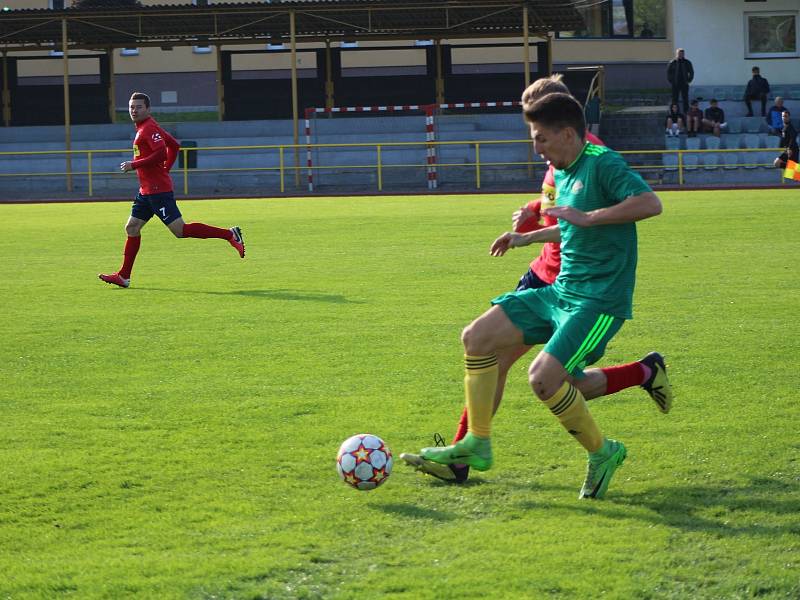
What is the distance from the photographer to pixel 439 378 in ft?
25.6

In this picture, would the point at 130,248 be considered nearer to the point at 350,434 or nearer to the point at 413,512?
the point at 350,434

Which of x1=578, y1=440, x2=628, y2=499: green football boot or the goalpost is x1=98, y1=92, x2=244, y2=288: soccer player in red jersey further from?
the goalpost

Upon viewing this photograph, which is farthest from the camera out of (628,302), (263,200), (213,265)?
(263,200)

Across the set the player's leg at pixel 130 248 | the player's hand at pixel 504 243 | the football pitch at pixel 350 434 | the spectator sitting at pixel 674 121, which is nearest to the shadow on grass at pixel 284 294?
the football pitch at pixel 350 434

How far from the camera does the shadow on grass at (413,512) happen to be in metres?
4.85

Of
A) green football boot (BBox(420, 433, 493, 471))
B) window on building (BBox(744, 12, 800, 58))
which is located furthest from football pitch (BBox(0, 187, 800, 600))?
window on building (BBox(744, 12, 800, 58))

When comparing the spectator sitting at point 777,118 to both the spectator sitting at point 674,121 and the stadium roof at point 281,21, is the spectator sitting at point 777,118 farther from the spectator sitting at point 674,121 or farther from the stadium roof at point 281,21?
the stadium roof at point 281,21

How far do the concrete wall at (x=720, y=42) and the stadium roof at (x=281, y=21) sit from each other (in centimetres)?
566

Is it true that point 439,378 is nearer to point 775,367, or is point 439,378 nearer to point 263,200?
point 775,367

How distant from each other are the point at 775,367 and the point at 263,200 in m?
22.0

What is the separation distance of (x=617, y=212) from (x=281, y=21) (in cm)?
3224

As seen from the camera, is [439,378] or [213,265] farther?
[213,265]

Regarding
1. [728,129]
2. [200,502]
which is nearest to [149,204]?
[200,502]

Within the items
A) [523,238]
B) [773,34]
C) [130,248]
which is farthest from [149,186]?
[773,34]
